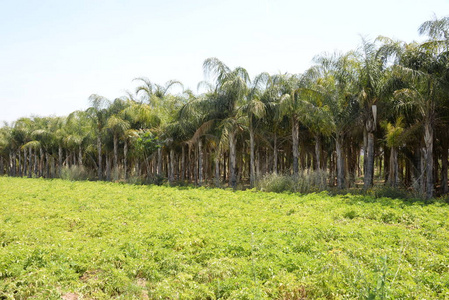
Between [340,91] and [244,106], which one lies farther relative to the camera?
[244,106]

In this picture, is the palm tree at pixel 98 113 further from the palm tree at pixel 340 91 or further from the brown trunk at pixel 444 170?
the brown trunk at pixel 444 170

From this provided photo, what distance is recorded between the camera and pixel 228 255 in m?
7.29

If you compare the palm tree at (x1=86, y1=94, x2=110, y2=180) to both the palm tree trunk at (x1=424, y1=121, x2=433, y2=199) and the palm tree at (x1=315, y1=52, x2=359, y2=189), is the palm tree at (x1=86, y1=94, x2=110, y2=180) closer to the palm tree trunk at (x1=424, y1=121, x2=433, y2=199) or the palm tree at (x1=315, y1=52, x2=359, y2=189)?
the palm tree at (x1=315, y1=52, x2=359, y2=189)

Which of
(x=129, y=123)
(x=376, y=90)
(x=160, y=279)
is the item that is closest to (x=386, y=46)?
(x=376, y=90)

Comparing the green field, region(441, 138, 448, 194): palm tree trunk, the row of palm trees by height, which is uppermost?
the row of palm trees

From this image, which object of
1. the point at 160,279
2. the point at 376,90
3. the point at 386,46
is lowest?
the point at 160,279

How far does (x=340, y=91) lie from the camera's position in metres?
20.0

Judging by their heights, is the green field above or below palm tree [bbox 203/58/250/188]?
below

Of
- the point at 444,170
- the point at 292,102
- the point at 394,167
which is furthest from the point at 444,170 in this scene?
the point at 292,102

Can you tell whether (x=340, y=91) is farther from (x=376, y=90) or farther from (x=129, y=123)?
(x=129, y=123)

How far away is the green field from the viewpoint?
5.61 meters

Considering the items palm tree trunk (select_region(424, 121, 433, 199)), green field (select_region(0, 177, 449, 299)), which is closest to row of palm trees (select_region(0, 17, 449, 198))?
palm tree trunk (select_region(424, 121, 433, 199))

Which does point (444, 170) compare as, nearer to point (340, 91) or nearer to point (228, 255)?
point (340, 91)

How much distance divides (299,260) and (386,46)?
605 inches
